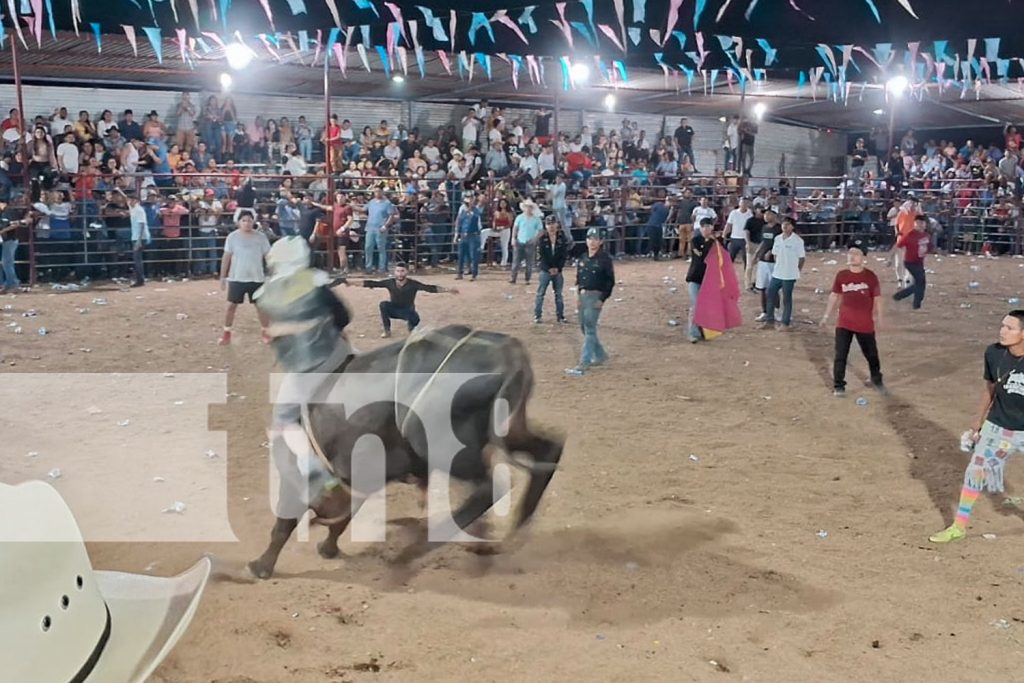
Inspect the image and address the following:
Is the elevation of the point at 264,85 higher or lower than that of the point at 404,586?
higher

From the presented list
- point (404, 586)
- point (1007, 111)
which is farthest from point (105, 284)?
point (1007, 111)

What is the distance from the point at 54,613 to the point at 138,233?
596 inches

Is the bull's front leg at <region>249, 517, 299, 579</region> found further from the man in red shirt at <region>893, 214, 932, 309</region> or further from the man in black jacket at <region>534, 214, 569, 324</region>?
the man in red shirt at <region>893, 214, 932, 309</region>

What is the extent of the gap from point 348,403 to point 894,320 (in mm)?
10500

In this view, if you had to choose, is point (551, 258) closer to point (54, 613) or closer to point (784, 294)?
point (784, 294)

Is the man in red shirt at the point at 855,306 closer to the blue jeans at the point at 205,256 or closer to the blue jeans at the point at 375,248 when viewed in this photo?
the blue jeans at the point at 375,248

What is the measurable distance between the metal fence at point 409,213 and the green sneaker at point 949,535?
44.5ft

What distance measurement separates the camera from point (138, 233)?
15531mm

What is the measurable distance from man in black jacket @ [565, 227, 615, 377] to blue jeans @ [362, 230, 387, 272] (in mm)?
8198

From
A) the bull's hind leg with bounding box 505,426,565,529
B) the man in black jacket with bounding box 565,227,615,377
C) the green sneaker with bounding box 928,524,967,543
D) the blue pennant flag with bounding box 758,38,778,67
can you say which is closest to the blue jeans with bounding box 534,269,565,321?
the man in black jacket with bounding box 565,227,615,377

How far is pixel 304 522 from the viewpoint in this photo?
5.50 m

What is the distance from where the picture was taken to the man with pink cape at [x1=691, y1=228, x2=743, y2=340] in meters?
11.4

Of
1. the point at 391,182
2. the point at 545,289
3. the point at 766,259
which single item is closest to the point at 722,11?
the point at 766,259

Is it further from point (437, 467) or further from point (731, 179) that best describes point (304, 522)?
point (731, 179)
